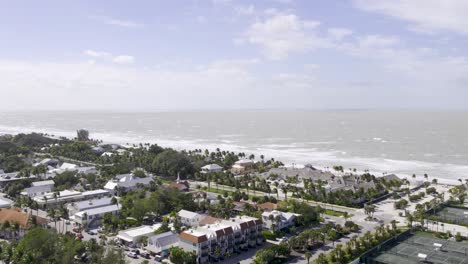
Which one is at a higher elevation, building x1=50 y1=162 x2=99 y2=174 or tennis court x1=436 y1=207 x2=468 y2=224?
building x1=50 y1=162 x2=99 y2=174

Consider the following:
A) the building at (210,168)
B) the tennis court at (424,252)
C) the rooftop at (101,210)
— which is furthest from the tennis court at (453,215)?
the building at (210,168)

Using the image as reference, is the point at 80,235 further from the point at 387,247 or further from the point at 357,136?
the point at 357,136

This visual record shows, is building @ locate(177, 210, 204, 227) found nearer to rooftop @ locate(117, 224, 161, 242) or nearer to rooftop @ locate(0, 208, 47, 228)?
rooftop @ locate(117, 224, 161, 242)

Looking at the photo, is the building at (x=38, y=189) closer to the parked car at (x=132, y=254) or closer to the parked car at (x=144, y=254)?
the parked car at (x=132, y=254)

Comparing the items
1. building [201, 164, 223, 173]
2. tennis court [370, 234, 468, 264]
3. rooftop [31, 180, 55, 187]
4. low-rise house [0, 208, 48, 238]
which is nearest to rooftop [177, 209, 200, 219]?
low-rise house [0, 208, 48, 238]

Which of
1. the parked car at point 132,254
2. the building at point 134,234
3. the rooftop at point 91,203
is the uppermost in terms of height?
the rooftop at point 91,203

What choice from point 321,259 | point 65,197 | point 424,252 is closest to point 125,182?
point 65,197
